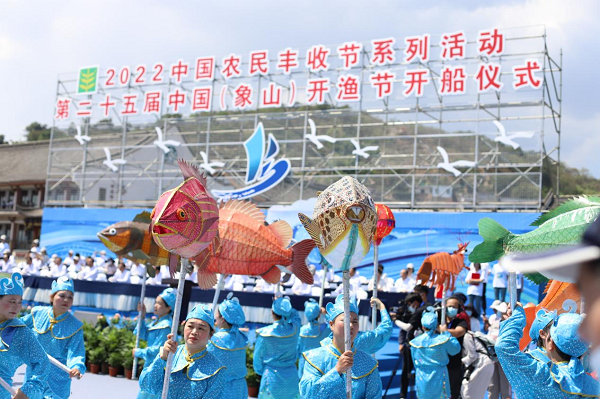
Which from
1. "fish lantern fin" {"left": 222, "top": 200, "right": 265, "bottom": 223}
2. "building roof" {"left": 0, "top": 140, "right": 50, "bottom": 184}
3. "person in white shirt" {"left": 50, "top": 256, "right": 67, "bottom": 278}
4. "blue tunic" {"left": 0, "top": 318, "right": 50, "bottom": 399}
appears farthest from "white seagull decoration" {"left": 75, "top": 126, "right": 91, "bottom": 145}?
"blue tunic" {"left": 0, "top": 318, "right": 50, "bottom": 399}

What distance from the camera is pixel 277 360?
657 centimetres

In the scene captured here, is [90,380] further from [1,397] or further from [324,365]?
[324,365]

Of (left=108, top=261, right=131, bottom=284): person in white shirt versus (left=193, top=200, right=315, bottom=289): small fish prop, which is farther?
(left=108, top=261, right=131, bottom=284): person in white shirt

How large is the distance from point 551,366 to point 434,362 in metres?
2.86

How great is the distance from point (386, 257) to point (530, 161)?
14.1 ft

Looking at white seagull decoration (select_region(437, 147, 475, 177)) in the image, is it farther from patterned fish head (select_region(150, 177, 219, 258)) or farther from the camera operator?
patterned fish head (select_region(150, 177, 219, 258))

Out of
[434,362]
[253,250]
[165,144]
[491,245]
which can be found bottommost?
[434,362]

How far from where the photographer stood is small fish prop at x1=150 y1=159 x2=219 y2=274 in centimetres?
437

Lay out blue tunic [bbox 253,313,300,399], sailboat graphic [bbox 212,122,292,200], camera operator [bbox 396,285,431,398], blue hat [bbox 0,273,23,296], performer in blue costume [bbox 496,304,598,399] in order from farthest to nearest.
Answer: sailboat graphic [bbox 212,122,292,200] < camera operator [bbox 396,285,431,398] < blue tunic [bbox 253,313,300,399] < blue hat [bbox 0,273,23,296] < performer in blue costume [bbox 496,304,598,399]

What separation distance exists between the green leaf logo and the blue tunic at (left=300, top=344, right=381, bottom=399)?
1979 centimetres

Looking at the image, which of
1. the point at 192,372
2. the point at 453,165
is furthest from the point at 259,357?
the point at 453,165

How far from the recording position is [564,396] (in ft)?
11.1

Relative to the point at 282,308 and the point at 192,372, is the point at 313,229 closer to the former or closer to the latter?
the point at 192,372

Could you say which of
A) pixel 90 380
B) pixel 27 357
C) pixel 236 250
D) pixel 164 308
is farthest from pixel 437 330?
pixel 90 380
